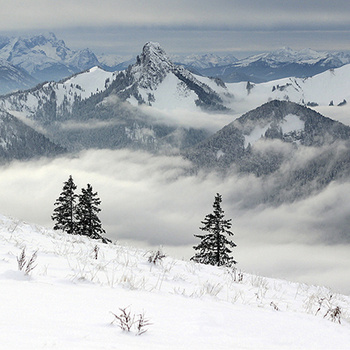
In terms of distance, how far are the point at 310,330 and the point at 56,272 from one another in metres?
3.62

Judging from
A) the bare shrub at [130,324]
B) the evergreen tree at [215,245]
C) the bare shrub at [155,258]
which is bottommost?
the bare shrub at [130,324]

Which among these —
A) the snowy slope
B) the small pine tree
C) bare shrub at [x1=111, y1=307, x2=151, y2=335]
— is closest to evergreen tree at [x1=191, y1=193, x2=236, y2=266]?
the small pine tree

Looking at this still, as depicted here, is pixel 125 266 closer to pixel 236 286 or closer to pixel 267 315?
pixel 236 286

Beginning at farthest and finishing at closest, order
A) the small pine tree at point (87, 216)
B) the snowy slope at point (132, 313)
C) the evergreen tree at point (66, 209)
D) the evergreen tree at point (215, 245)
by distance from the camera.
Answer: the evergreen tree at point (66, 209) < the small pine tree at point (87, 216) < the evergreen tree at point (215, 245) < the snowy slope at point (132, 313)

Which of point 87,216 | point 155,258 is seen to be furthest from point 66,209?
point 155,258

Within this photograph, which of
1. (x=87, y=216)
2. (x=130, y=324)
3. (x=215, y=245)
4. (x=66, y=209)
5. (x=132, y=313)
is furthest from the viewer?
(x=66, y=209)

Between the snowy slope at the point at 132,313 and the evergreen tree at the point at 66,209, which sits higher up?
the evergreen tree at the point at 66,209

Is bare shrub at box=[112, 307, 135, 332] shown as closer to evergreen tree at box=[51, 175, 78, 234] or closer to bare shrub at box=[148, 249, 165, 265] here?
bare shrub at box=[148, 249, 165, 265]

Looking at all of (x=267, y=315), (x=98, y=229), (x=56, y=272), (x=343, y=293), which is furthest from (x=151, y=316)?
(x=98, y=229)

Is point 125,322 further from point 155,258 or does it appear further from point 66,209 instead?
point 66,209

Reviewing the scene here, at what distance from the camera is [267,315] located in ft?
14.2

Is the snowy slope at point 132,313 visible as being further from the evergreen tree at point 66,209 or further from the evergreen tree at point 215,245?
the evergreen tree at point 66,209

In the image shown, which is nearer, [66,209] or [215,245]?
[215,245]

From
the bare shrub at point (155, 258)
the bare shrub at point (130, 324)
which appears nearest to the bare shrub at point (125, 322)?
the bare shrub at point (130, 324)
